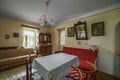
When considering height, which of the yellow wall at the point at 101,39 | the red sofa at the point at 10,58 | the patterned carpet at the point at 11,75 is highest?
the yellow wall at the point at 101,39

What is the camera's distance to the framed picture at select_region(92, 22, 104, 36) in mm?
3082

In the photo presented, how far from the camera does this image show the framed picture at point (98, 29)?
3082 mm

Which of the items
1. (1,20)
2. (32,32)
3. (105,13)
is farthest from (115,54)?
(1,20)

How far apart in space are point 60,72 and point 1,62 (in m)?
2.75

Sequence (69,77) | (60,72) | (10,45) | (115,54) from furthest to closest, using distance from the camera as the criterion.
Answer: (10,45), (115,54), (69,77), (60,72)

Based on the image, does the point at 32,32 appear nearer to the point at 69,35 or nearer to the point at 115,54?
the point at 69,35

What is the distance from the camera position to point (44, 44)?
549 centimetres

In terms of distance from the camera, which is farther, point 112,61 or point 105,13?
point 105,13

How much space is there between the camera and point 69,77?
2141 mm

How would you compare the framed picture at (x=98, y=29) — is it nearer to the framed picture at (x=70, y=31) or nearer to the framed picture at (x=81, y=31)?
the framed picture at (x=81, y=31)

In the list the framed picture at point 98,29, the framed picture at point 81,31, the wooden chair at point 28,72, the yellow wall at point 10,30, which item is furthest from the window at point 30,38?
the framed picture at point 98,29

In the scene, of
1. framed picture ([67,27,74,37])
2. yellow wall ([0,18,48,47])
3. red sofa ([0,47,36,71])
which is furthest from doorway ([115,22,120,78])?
yellow wall ([0,18,48,47])

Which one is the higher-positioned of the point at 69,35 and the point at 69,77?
the point at 69,35

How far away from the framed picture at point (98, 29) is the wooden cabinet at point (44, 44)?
328 centimetres
